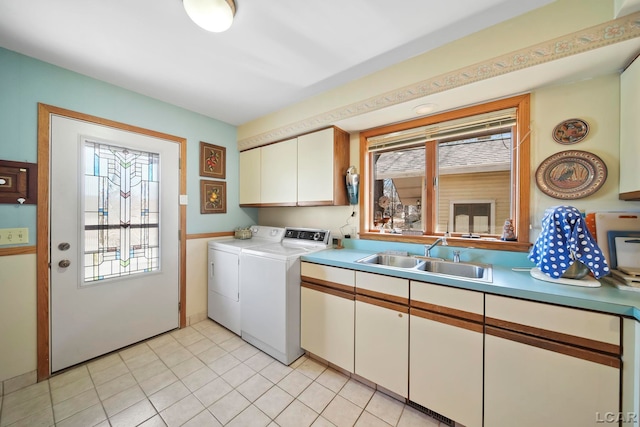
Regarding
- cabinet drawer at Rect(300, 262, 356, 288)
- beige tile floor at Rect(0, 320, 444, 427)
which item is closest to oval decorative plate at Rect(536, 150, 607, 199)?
cabinet drawer at Rect(300, 262, 356, 288)

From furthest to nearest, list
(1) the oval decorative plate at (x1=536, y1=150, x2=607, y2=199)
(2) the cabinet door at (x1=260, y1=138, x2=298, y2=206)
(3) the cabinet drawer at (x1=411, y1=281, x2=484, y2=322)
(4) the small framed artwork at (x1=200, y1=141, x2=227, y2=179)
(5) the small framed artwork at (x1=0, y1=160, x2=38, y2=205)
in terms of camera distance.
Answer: (4) the small framed artwork at (x1=200, y1=141, x2=227, y2=179), (2) the cabinet door at (x1=260, y1=138, x2=298, y2=206), (5) the small framed artwork at (x1=0, y1=160, x2=38, y2=205), (1) the oval decorative plate at (x1=536, y1=150, x2=607, y2=199), (3) the cabinet drawer at (x1=411, y1=281, x2=484, y2=322)

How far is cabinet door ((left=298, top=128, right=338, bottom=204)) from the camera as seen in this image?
227cm

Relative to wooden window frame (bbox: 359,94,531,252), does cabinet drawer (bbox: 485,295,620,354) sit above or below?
below

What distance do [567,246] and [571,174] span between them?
60cm

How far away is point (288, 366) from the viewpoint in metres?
1.96

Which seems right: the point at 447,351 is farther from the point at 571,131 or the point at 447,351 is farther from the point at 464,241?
the point at 571,131

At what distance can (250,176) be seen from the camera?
3.02m

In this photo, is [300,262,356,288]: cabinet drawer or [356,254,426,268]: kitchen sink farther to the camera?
[356,254,426,268]: kitchen sink

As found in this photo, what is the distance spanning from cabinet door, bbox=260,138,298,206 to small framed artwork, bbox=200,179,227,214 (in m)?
0.54

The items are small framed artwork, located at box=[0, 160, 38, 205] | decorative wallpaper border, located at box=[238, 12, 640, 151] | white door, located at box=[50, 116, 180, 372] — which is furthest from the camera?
white door, located at box=[50, 116, 180, 372]

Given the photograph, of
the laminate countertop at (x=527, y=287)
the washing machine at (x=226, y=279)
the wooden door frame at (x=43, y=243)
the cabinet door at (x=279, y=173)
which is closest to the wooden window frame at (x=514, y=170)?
the laminate countertop at (x=527, y=287)

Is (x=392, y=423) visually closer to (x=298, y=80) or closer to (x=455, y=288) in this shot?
(x=455, y=288)

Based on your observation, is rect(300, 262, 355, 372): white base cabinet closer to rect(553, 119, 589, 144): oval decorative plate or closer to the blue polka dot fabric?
the blue polka dot fabric

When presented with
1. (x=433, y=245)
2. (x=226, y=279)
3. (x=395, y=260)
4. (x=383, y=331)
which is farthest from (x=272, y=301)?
(x=433, y=245)
